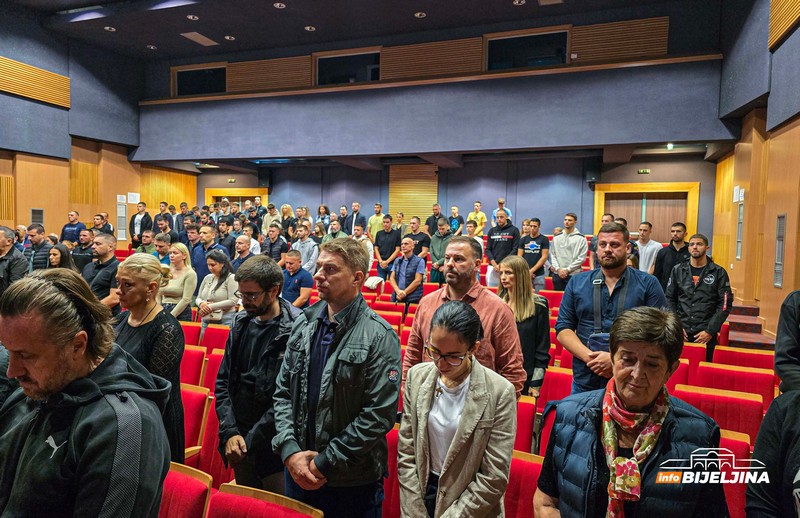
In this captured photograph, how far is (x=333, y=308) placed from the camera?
1.89m

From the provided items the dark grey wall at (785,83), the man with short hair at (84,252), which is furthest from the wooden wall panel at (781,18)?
the man with short hair at (84,252)

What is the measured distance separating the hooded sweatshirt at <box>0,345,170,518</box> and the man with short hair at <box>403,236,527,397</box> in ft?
4.53

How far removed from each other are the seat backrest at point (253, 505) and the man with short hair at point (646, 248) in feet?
20.7

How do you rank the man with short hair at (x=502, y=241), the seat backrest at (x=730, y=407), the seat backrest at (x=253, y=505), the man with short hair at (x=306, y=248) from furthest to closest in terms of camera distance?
the man with short hair at (x=306, y=248) → the man with short hair at (x=502, y=241) → the seat backrest at (x=730, y=407) → the seat backrest at (x=253, y=505)

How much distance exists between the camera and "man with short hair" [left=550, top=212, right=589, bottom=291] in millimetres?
6305

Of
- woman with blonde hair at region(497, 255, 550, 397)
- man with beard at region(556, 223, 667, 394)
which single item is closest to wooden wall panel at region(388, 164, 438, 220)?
woman with blonde hair at region(497, 255, 550, 397)

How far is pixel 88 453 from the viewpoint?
953 millimetres

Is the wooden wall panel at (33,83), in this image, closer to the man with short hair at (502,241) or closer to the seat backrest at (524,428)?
the man with short hair at (502,241)

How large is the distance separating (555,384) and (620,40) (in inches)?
330

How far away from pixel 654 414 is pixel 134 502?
1.21 m

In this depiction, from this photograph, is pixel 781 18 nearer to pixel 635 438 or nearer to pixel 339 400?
pixel 635 438

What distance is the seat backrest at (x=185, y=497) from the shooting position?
61.1 inches

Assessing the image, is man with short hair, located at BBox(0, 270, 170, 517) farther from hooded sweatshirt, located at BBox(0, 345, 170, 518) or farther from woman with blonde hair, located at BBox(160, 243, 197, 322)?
woman with blonde hair, located at BBox(160, 243, 197, 322)

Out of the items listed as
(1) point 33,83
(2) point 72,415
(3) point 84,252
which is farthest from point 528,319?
(1) point 33,83
